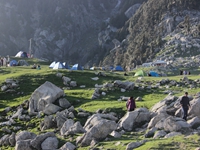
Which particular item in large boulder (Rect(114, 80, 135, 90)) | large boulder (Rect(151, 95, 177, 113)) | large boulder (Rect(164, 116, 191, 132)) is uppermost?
large boulder (Rect(114, 80, 135, 90))

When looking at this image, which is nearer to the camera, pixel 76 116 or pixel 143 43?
pixel 76 116

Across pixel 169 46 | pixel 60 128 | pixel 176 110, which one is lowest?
pixel 60 128

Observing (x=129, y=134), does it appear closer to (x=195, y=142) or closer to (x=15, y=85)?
(x=195, y=142)

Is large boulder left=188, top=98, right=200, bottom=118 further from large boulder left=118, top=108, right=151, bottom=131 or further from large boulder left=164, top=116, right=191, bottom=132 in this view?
large boulder left=118, top=108, right=151, bottom=131

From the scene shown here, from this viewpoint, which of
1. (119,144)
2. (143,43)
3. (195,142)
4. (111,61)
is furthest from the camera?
(111,61)

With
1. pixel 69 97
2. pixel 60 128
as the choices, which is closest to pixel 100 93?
pixel 69 97

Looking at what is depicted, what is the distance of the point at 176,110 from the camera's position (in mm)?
22172

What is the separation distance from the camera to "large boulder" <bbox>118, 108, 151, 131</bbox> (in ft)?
69.8

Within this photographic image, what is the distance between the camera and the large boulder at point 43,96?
28886 millimetres

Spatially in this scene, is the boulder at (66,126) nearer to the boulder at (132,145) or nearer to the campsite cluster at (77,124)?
the campsite cluster at (77,124)

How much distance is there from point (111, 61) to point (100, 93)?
156 meters

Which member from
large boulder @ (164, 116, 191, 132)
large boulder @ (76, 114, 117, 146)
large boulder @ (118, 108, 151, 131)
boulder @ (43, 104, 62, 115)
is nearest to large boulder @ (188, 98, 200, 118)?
large boulder @ (164, 116, 191, 132)

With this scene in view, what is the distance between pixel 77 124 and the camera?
21.0 metres

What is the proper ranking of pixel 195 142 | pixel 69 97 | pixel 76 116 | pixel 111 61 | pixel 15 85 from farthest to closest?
1. pixel 111 61
2. pixel 15 85
3. pixel 69 97
4. pixel 76 116
5. pixel 195 142
